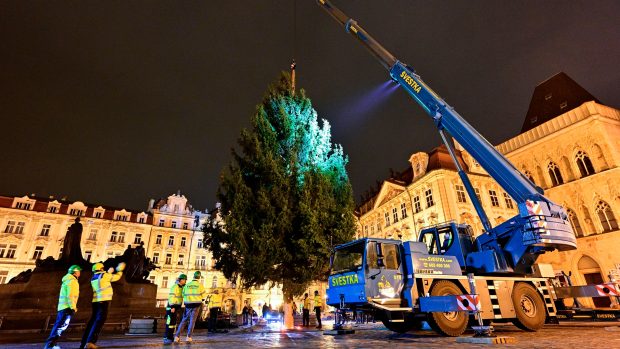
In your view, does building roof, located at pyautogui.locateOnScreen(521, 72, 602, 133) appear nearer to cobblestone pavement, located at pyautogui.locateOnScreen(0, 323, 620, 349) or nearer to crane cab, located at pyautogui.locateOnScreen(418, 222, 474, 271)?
crane cab, located at pyautogui.locateOnScreen(418, 222, 474, 271)

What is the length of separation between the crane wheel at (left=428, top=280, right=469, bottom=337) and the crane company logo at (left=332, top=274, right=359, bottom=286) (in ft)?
7.03

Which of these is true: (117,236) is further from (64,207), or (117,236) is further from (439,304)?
(439,304)

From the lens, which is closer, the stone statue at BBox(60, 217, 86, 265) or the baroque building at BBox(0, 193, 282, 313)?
the stone statue at BBox(60, 217, 86, 265)

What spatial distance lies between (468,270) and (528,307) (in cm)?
198

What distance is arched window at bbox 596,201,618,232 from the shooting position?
2368cm

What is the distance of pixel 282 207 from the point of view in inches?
550

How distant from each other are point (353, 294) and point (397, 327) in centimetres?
229

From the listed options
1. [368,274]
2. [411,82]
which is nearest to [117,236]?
[411,82]

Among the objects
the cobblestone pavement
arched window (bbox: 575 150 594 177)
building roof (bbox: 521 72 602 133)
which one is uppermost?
building roof (bbox: 521 72 602 133)

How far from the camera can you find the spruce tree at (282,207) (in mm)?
13273

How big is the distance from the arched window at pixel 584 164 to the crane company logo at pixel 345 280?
27823mm

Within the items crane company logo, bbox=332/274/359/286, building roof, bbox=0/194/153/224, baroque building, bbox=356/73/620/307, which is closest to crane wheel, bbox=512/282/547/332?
crane company logo, bbox=332/274/359/286

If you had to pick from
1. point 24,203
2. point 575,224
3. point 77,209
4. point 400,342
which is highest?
point 24,203

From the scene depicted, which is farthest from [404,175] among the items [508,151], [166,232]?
[166,232]
